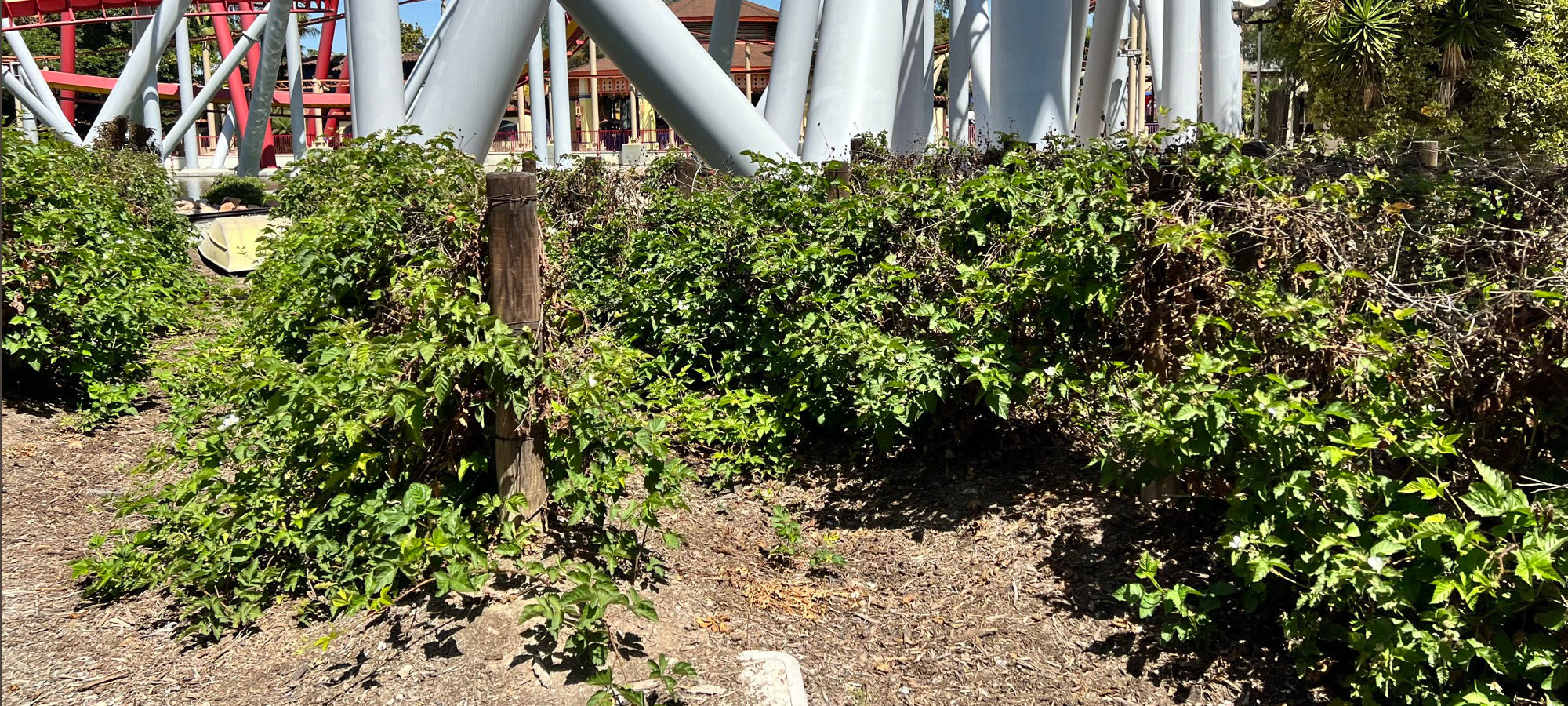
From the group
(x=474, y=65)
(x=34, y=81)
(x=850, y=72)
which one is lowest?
(x=474, y=65)

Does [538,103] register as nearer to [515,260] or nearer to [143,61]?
[143,61]

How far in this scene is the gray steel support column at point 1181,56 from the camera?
1538cm

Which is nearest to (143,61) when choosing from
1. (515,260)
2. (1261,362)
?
(515,260)

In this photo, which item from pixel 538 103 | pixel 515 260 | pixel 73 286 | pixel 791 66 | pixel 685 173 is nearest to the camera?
pixel 515 260

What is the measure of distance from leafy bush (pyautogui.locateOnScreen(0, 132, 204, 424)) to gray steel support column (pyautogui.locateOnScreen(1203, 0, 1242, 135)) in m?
12.5

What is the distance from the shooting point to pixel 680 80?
7.59 m

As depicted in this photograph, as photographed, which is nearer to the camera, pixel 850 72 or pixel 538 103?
pixel 850 72

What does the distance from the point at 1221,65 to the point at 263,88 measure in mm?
19445

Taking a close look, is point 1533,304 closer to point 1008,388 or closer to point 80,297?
point 1008,388


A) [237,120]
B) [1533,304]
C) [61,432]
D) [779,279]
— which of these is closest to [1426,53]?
[779,279]

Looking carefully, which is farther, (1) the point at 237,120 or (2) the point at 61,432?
(1) the point at 237,120

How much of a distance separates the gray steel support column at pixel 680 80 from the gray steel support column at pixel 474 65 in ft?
1.23

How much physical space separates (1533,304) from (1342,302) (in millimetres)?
665

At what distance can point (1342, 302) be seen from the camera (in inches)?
145
